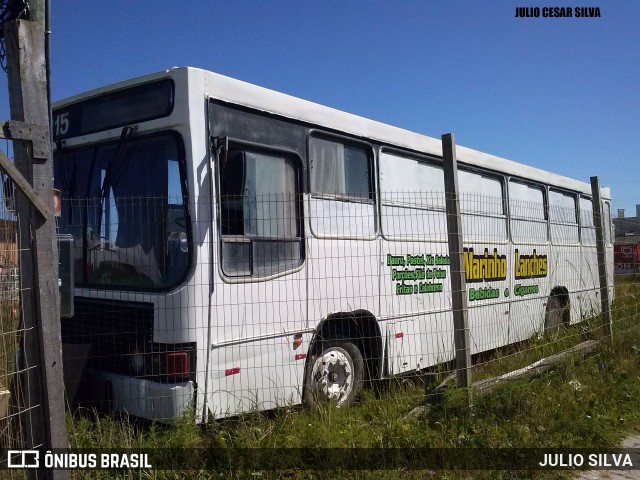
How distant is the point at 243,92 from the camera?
4402 millimetres

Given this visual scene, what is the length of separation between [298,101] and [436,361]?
3402 mm

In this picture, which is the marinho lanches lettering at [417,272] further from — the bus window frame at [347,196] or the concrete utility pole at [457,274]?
the concrete utility pole at [457,274]

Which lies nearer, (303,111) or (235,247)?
(235,247)

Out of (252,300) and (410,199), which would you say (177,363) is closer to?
(252,300)

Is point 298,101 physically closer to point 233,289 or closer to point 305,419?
point 233,289

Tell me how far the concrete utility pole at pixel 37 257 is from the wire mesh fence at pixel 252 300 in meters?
1.00

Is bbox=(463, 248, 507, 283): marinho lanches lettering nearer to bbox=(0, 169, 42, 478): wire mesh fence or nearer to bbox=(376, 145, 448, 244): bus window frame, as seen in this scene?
bbox=(376, 145, 448, 244): bus window frame

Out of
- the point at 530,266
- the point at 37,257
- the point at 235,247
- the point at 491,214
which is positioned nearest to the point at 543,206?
the point at 530,266

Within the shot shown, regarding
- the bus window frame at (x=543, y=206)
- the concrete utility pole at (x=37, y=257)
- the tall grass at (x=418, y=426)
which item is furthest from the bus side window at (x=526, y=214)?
the concrete utility pole at (x=37, y=257)

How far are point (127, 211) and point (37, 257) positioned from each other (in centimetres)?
140

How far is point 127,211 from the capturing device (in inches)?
168

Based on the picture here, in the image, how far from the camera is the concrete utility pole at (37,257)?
2865 mm

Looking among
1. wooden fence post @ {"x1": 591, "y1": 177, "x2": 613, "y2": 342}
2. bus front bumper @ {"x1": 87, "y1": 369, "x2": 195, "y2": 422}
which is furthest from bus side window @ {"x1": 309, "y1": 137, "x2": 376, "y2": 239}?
wooden fence post @ {"x1": 591, "y1": 177, "x2": 613, "y2": 342}

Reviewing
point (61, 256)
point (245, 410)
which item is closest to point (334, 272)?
point (245, 410)
